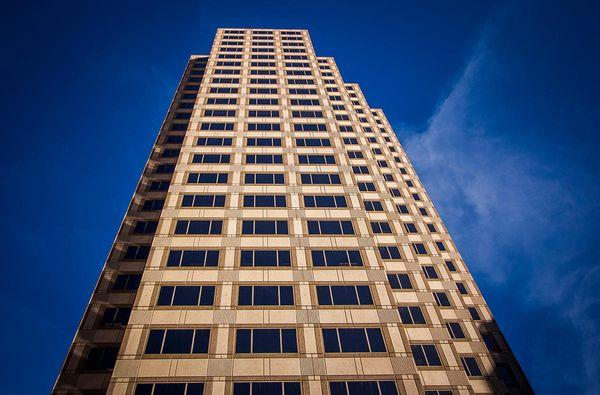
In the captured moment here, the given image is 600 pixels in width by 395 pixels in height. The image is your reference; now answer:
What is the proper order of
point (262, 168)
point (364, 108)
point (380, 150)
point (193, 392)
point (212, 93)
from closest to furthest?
point (193, 392)
point (262, 168)
point (212, 93)
point (380, 150)
point (364, 108)

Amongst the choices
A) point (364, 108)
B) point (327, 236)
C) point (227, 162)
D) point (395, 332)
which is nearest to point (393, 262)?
point (327, 236)

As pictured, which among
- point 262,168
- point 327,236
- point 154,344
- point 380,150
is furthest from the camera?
point 380,150

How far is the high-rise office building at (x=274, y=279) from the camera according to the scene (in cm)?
2255

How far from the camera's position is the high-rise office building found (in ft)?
74.0

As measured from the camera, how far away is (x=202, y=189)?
34156mm

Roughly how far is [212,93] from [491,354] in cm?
4973

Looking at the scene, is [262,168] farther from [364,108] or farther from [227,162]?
[364,108]

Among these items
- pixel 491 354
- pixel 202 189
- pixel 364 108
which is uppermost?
pixel 364 108

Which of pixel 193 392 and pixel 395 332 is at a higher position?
pixel 395 332

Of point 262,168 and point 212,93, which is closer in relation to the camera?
point 262,168

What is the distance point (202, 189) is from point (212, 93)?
20.0 m

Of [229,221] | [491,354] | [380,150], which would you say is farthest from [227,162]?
[491,354]

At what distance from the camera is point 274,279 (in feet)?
89.2

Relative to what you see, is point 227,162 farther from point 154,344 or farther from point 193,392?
point 193,392
